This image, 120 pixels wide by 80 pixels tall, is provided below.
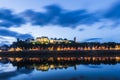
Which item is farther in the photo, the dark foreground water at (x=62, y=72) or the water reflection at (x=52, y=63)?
the water reflection at (x=52, y=63)

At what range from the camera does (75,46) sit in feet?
643

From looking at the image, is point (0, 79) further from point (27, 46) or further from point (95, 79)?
point (27, 46)

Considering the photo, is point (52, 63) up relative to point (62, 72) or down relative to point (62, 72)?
up

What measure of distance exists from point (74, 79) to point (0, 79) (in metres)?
9.30

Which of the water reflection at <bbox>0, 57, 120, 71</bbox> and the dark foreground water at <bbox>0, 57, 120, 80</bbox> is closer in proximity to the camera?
the dark foreground water at <bbox>0, 57, 120, 80</bbox>

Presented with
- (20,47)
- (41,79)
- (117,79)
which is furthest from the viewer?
(20,47)

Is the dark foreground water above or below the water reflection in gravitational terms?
below

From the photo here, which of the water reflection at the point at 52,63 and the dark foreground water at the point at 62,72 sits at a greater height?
the water reflection at the point at 52,63

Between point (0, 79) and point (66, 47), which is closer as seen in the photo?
point (0, 79)

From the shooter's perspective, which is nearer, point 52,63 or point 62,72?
point 62,72

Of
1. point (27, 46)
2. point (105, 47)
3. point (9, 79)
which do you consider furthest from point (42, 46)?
point (9, 79)

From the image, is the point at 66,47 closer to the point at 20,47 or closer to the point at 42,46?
the point at 42,46

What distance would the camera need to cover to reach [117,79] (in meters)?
36.1

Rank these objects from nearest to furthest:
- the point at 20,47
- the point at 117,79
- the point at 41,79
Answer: the point at 117,79 → the point at 41,79 → the point at 20,47
